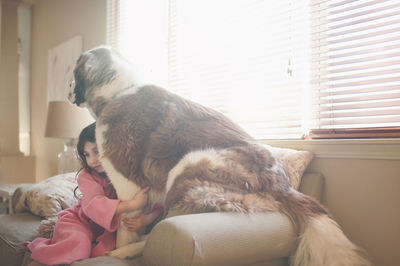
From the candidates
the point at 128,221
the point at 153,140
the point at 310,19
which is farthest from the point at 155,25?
the point at 128,221

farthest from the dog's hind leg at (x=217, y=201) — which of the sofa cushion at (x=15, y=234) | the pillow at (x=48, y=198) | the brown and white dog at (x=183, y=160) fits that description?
the pillow at (x=48, y=198)

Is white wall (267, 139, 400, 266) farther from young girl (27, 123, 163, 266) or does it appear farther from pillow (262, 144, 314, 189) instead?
young girl (27, 123, 163, 266)

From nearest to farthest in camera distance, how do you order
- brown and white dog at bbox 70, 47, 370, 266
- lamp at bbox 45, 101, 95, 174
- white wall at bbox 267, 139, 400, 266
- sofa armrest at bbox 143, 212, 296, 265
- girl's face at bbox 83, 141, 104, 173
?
sofa armrest at bbox 143, 212, 296, 265 → brown and white dog at bbox 70, 47, 370, 266 → white wall at bbox 267, 139, 400, 266 → girl's face at bbox 83, 141, 104, 173 → lamp at bbox 45, 101, 95, 174

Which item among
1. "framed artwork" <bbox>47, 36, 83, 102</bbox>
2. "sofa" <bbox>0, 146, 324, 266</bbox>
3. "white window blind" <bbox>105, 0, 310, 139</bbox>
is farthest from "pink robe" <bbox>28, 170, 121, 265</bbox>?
"framed artwork" <bbox>47, 36, 83, 102</bbox>

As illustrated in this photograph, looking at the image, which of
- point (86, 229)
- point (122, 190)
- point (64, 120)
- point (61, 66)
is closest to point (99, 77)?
point (122, 190)

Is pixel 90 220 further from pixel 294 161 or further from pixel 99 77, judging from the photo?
pixel 294 161

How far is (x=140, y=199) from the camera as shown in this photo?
130 cm

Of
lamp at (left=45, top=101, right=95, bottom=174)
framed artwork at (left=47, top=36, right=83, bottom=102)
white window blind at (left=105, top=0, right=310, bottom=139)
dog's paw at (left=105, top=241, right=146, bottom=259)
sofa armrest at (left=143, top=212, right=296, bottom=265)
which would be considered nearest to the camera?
sofa armrest at (left=143, top=212, right=296, bottom=265)

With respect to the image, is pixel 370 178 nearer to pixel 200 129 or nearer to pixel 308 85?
pixel 308 85

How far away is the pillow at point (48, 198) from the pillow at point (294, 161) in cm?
113

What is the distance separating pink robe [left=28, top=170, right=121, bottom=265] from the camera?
1312mm

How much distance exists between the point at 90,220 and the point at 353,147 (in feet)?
3.68

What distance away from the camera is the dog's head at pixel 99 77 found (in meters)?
1.48

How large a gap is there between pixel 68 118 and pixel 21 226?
1190 mm
